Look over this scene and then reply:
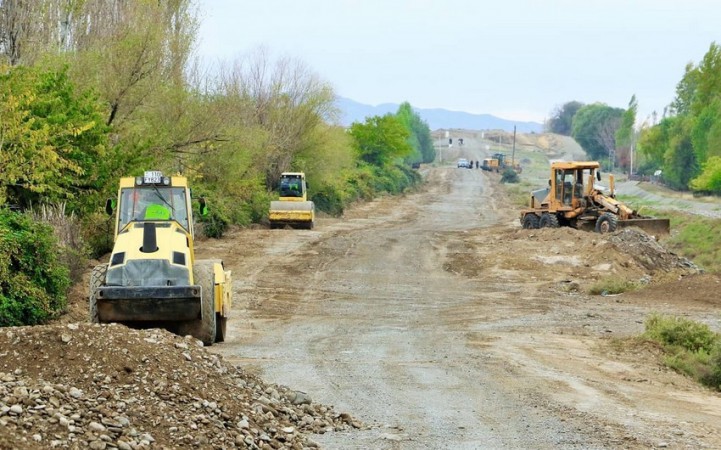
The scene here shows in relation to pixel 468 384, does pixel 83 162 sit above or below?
above

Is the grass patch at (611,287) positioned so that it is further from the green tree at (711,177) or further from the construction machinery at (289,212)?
the green tree at (711,177)

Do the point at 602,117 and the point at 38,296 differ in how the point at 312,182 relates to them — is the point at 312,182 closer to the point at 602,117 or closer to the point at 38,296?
the point at 38,296

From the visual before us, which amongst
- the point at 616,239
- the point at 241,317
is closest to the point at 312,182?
the point at 616,239

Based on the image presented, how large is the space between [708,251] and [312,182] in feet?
76.1

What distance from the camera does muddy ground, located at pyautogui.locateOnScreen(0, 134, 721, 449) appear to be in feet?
35.0

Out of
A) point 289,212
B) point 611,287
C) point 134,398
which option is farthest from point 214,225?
point 134,398

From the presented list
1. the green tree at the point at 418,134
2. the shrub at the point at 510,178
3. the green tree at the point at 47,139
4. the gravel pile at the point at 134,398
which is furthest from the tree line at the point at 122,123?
the green tree at the point at 418,134

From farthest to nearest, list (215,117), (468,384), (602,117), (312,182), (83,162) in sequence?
(602,117)
(312,182)
(215,117)
(83,162)
(468,384)

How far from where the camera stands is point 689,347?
17.9 meters

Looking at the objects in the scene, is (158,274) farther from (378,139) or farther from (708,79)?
(708,79)

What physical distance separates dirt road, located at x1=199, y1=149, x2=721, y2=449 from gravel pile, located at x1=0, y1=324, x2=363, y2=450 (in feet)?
2.60

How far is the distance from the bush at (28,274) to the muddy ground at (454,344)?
0.92 meters

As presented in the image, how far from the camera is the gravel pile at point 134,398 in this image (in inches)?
327

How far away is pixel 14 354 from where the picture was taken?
1077 centimetres
